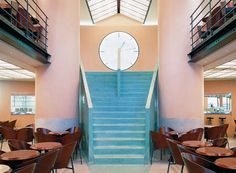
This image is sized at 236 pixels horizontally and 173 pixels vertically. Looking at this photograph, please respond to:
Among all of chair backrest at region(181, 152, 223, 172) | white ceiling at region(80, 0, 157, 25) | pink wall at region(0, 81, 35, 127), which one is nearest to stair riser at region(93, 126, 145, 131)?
chair backrest at region(181, 152, 223, 172)

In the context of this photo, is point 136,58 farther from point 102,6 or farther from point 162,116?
point 162,116

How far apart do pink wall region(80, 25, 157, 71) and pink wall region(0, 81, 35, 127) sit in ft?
10.3

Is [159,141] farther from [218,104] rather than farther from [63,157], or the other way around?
[218,104]

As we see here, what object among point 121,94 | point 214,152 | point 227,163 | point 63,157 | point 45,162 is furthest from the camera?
point 121,94

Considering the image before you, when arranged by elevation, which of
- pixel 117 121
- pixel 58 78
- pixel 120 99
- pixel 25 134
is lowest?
pixel 25 134

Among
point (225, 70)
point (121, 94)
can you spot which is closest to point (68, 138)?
point (121, 94)

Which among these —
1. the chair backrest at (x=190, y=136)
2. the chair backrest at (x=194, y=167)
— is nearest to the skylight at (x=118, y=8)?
the chair backrest at (x=190, y=136)

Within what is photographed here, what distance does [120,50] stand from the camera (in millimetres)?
13406

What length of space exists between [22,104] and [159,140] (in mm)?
9129

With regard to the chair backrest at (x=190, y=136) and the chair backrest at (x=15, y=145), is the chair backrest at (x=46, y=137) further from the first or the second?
the chair backrest at (x=190, y=136)

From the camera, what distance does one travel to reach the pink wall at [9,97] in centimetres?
1316

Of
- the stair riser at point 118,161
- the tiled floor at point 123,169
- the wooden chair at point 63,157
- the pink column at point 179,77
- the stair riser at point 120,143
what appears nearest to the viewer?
the wooden chair at point 63,157

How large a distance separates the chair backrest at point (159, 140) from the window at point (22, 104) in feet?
28.1

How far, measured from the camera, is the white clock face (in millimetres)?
13375
